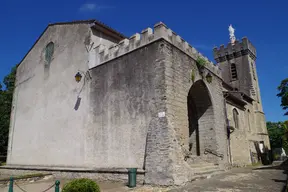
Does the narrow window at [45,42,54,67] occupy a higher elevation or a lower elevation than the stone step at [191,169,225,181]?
higher

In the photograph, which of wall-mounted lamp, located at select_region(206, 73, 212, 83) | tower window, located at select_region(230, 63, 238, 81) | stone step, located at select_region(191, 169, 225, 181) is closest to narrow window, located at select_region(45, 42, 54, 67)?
wall-mounted lamp, located at select_region(206, 73, 212, 83)

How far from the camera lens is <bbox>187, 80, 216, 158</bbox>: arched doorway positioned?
12.2 metres

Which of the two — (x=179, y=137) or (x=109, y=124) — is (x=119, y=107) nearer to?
(x=109, y=124)

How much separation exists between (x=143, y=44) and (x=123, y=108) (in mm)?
3007

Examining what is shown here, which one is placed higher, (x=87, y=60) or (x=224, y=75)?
(x=224, y=75)

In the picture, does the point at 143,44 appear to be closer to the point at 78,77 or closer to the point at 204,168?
the point at 78,77

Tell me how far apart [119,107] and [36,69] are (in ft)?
32.8

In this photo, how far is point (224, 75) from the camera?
30.3 m

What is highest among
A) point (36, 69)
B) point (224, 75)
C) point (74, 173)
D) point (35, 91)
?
point (224, 75)

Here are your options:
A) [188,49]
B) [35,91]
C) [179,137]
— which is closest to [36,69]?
[35,91]

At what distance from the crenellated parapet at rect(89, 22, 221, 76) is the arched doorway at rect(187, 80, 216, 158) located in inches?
59.9

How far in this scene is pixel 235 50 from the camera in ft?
99.0

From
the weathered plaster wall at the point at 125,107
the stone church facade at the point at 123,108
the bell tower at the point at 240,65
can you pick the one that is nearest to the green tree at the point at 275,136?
the bell tower at the point at 240,65

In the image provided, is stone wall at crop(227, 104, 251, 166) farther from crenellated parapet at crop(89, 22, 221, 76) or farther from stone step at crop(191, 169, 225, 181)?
crenellated parapet at crop(89, 22, 221, 76)
